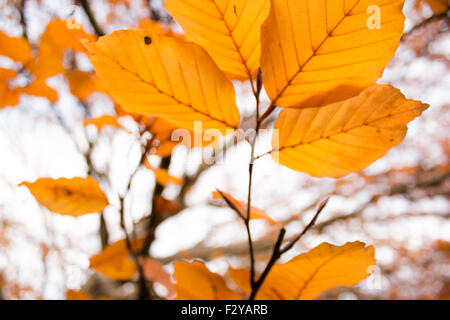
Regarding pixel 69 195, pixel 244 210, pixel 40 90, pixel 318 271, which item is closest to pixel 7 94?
pixel 40 90

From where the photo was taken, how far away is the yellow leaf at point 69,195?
0.42 m

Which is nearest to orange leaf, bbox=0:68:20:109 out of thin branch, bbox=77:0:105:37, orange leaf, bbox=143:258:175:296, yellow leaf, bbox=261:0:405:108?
thin branch, bbox=77:0:105:37

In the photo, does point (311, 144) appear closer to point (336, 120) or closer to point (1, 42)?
point (336, 120)

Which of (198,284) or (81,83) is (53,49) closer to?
(81,83)

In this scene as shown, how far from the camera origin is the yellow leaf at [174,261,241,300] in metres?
0.42

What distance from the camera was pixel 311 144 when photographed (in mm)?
339

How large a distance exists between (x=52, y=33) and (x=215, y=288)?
0.81 metres

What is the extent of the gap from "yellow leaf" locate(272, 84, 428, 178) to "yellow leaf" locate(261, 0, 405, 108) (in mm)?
32

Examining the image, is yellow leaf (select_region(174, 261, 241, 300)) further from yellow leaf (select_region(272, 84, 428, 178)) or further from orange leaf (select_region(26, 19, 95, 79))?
orange leaf (select_region(26, 19, 95, 79))

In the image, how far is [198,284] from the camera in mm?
426

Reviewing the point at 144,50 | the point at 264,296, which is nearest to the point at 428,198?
the point at 264,296

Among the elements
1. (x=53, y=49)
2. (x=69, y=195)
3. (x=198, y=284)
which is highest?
(x=53, y=49)

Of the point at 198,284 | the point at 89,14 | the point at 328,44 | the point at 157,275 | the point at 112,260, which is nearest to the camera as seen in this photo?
the point at 328,44

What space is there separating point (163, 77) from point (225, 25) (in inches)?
3.3
